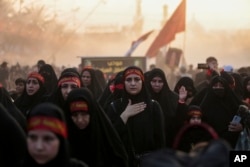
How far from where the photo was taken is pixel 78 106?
366 cm

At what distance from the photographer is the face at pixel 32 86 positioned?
227 inches

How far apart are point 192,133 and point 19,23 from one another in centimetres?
3069

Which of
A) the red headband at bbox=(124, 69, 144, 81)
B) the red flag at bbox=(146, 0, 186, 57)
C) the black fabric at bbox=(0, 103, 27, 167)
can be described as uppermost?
the red flag at bbox=(146, 0, 186, 57)

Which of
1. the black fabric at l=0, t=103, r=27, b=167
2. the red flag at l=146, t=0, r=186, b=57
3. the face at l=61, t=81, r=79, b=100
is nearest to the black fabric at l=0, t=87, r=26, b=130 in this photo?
the face at l=61, t=81, r=79, b=100

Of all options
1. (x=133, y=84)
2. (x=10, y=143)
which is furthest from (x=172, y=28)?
(x=10, y=143)

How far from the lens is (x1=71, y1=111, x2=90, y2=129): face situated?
3637mm

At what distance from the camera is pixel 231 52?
40.5m

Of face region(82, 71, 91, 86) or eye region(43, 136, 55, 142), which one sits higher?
face region(82, 71, 91, 86)

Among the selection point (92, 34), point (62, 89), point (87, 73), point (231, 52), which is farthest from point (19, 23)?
point (62, 89)

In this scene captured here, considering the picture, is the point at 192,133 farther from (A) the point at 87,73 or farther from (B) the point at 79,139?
(A) the point at 87,73

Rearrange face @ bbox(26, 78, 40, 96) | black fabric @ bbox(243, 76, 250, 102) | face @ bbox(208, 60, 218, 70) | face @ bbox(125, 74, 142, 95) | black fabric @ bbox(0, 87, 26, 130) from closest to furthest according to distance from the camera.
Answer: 1. black fabric @ bbox(0, 87, 26, 130)
2. face @ bbox(125, 74, 142, 95)
3. face @ bbox(26, 78, 40, 96)
4. black fabric @ bbox(243, 76, 250, 102)
5. face @ bbox(208, 60, 218, 70)

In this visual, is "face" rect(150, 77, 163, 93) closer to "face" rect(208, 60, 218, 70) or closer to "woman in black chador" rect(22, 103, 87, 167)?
"face" rect(208, 60, 218, 70)

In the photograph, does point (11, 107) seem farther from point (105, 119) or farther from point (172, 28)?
point (172, 28)

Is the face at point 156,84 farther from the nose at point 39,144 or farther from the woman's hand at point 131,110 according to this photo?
the nose at point 39,144
